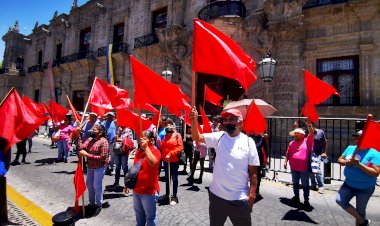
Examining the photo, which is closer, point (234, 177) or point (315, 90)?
point (234, 177)

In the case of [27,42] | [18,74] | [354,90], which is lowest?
[354,90]

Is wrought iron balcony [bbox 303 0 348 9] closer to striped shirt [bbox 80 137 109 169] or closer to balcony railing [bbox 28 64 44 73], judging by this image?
striped shirt [bbox 80 137 109 169]

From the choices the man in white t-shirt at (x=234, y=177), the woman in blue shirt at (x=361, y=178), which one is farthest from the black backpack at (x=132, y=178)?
the woman in blue shirt at (x=361, y=178)

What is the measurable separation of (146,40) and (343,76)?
12.4 metres

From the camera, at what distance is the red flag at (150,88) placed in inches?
177

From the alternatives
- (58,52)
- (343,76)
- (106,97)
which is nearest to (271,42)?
(343,76)

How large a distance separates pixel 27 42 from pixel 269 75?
33154 millimetres

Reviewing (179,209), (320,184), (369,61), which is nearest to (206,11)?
(369,61)

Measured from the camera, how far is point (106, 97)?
19.9 ft

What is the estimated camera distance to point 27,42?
1283 inches

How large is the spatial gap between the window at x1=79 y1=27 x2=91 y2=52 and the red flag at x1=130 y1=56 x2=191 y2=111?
22.2 meters

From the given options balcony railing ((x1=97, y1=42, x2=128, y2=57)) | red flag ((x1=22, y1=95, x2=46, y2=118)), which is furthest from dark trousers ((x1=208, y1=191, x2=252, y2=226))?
balcony railing ((x1=97, y1=42, x2=128, y2=57))

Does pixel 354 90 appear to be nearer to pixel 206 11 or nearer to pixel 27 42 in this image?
pixel 206 11

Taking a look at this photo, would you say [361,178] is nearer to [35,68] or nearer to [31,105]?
[31,105]
